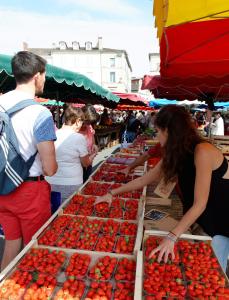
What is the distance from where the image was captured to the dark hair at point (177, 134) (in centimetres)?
206

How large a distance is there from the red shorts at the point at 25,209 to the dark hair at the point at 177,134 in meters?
1.04

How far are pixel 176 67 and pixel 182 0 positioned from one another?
2.56 feet

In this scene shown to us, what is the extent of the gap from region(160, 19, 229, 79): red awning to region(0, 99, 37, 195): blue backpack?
3.56 feet

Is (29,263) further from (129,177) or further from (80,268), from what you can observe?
(129,177)

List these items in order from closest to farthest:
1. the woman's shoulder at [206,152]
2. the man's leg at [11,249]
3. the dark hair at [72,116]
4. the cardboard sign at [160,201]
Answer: the woman's shoulder at [206,152], the man's leg at [11,249], the cardboard sign at [160,201], the dark hair at [72,116]

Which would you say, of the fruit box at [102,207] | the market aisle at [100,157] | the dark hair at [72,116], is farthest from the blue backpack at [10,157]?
the market aisle at [100,157]

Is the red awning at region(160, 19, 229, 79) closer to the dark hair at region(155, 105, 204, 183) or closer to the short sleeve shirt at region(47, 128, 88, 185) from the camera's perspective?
the dark hair at region(155, 105, 204, 183)

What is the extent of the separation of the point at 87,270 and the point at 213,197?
1055mm

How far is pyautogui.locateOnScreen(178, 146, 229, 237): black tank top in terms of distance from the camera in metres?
2.07

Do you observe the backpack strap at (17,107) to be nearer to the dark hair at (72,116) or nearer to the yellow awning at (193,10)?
the yellow awning at (193,10)

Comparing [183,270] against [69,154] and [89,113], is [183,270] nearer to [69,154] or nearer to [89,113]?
[69,154]

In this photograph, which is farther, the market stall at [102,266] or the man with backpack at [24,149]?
the man with backpack at [24,149]

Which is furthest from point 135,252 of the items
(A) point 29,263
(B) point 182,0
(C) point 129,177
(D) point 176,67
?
(C) point 129,177

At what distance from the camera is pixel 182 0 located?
59.9 inches
